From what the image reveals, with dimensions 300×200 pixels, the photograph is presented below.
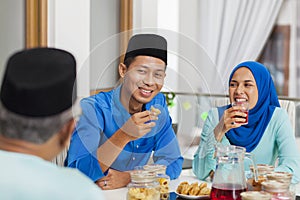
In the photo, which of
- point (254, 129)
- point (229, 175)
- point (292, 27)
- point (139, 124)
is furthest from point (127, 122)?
point (292, 27)

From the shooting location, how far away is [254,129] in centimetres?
233

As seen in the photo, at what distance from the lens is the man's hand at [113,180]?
1.84 meters

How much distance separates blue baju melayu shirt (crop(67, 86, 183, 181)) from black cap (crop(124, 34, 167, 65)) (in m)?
0.13

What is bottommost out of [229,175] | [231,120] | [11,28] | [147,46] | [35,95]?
[229,175]

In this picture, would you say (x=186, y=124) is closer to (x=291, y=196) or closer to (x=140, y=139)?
(x=140, y=139)

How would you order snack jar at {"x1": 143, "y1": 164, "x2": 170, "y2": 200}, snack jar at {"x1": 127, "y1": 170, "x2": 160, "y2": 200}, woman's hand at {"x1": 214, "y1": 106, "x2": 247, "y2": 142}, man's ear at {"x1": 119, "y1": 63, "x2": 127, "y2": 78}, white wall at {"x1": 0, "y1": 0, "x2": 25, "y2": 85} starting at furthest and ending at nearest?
white wall at {"x1": 0, "y1": 0, "x2": 25, "y2": 85}, woman's hand at {"x1": 214, "y1": 106, "x2": 247, "y2": 142}, man's ear at {"x1": 119, "y1": 63, "x2": 127, "y2": 78}, snack jar at {"x1": 143, "y1": 164, "x2": 170, "y2": 200}, snack jar at {"x1": 127, "y1": 170, "x2": 160, "y2": 200}

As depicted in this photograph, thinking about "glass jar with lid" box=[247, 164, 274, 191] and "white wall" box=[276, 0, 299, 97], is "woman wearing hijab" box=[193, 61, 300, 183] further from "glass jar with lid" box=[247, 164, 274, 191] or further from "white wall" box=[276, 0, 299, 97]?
"white wall" box=[276, 0, 299, 97]

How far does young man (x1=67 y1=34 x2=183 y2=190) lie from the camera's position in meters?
1.76

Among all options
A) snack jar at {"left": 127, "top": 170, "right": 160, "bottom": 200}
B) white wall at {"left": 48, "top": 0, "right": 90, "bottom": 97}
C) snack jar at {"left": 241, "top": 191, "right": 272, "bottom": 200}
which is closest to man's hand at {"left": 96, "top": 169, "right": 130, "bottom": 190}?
snack jar at {"left": 127, "top": 170, "right": 160, "bottom": 200}

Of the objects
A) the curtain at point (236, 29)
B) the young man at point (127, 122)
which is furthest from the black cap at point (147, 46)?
the curtain at point (236, 29)

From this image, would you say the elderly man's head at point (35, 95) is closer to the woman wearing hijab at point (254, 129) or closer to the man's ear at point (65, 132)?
the man's ear at point (65, 132)

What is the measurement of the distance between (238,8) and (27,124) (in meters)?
4.14

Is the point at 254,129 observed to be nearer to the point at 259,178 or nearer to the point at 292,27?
the point at 259,178

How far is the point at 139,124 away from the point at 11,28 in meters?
1.78
